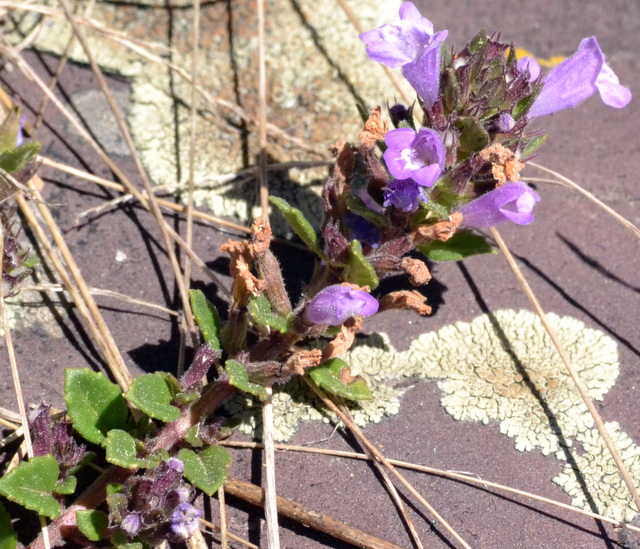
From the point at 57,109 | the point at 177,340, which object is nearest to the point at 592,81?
the point at 177,340

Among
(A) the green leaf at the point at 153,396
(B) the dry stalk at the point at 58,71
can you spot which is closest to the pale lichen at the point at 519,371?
(A) the green leaf at the point at 153,396

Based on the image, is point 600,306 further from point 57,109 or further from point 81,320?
point 57,109

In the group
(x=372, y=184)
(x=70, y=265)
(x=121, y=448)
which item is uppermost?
(x=372, y=184)

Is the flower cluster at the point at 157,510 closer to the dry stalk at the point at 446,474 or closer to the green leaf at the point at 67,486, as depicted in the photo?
the green leaf at the point at 67,486

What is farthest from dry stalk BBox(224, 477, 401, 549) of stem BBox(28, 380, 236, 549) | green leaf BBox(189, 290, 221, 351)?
green leaf BBox(189, 290, 221, 351)

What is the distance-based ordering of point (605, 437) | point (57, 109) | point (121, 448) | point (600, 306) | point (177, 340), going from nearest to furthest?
point (121, 448) < point (605, 437) < point (177, 340) < point (600, 306) < point (57, 109)

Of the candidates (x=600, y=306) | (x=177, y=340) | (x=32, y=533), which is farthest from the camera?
(x=600, y=306)

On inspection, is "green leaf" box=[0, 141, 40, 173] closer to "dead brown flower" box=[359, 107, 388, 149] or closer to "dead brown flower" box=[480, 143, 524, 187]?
"dead brown flower" box=[359, 107, 388, 149]
